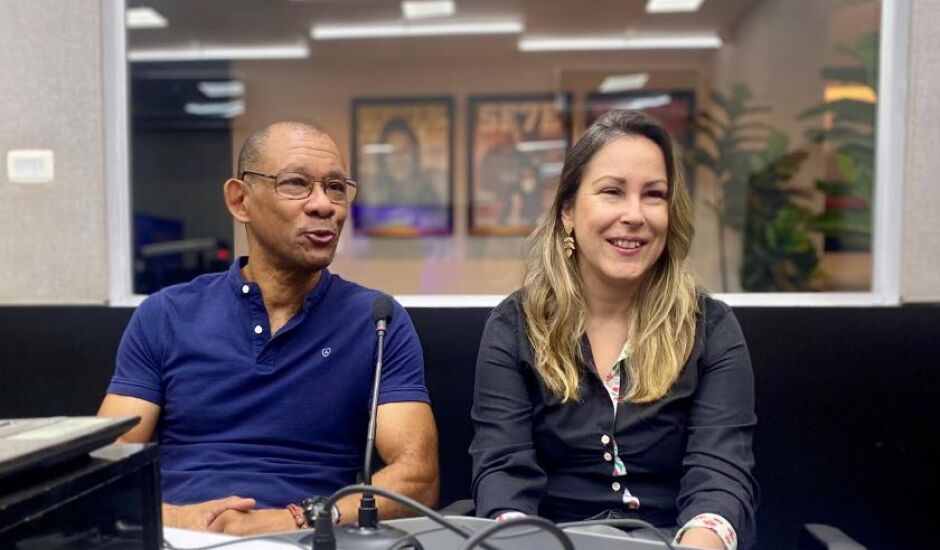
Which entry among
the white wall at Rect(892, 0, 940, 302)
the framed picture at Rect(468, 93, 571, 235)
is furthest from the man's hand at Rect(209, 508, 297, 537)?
the framed picture at Rect(468, 93, 571, 235)

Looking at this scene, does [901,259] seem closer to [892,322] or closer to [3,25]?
[892,322]

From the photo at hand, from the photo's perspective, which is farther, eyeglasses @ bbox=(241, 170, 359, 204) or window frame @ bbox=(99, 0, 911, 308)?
window frame @ bbox=(99, 0, 911, 308)

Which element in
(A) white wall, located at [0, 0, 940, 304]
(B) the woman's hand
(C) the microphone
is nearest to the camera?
(C) the microphone

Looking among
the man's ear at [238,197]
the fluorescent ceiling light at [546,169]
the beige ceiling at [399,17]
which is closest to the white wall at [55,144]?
the man's ear at [238,197]

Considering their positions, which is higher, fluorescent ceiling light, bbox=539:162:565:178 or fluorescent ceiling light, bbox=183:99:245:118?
fluorescent ceiling light, bbox=183:99:245:118

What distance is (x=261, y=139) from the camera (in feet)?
5.87

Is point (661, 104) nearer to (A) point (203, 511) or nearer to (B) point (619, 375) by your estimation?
(B) point (619, 375)

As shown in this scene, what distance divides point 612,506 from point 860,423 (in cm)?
92

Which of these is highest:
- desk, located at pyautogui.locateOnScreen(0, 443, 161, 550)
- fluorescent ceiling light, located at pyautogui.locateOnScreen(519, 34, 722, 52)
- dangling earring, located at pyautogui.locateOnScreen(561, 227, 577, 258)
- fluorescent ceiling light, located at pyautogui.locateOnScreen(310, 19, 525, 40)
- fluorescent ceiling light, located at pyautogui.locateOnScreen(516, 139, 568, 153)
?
fluorescent ceiling light, located at pyautogui.locateOnScreen(310, 19, 525, 40)

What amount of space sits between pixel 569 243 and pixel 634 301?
178mm

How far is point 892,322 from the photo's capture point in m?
2.01

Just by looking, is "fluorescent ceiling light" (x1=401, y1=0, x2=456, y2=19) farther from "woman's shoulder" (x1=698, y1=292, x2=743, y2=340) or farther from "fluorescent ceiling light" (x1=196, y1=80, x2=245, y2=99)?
"woman's shoulder" (x1=698, y1=292, x2=743, y2=340)

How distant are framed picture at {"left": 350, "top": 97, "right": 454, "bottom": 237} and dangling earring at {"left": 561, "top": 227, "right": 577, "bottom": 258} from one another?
11.6 feet

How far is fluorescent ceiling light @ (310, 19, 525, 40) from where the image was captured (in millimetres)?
5066
